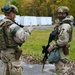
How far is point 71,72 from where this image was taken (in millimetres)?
8820

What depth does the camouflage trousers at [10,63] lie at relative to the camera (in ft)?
19.1

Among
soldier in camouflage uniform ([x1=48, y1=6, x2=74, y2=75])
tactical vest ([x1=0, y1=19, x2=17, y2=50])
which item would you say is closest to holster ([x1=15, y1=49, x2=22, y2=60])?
tactical vest ([x1=0, y1=19, x2=17, y2=50])

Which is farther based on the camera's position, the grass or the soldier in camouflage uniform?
the grass

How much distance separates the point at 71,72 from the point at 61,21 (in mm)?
3139

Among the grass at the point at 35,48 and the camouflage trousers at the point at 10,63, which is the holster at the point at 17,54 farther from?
the grass at the point at 35,48

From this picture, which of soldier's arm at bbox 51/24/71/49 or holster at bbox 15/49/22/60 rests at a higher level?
soldier's arm at bbox 51/24/71/49

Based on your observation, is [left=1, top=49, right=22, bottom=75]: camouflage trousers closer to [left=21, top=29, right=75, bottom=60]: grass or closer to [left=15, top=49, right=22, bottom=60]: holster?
[left=15, top=49, right=22, bottom=60]: holster

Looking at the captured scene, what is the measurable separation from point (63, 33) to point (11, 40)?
89cm

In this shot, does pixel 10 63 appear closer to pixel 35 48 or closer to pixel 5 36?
pixel 5 36

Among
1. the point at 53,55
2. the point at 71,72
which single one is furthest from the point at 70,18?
the point at 71,72

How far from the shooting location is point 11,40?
5.71m

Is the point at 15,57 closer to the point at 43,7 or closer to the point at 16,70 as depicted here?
the point at 16,70

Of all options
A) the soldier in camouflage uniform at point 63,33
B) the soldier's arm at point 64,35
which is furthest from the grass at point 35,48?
the soldier's arm at point 64,35

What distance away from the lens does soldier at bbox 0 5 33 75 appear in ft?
18.5
